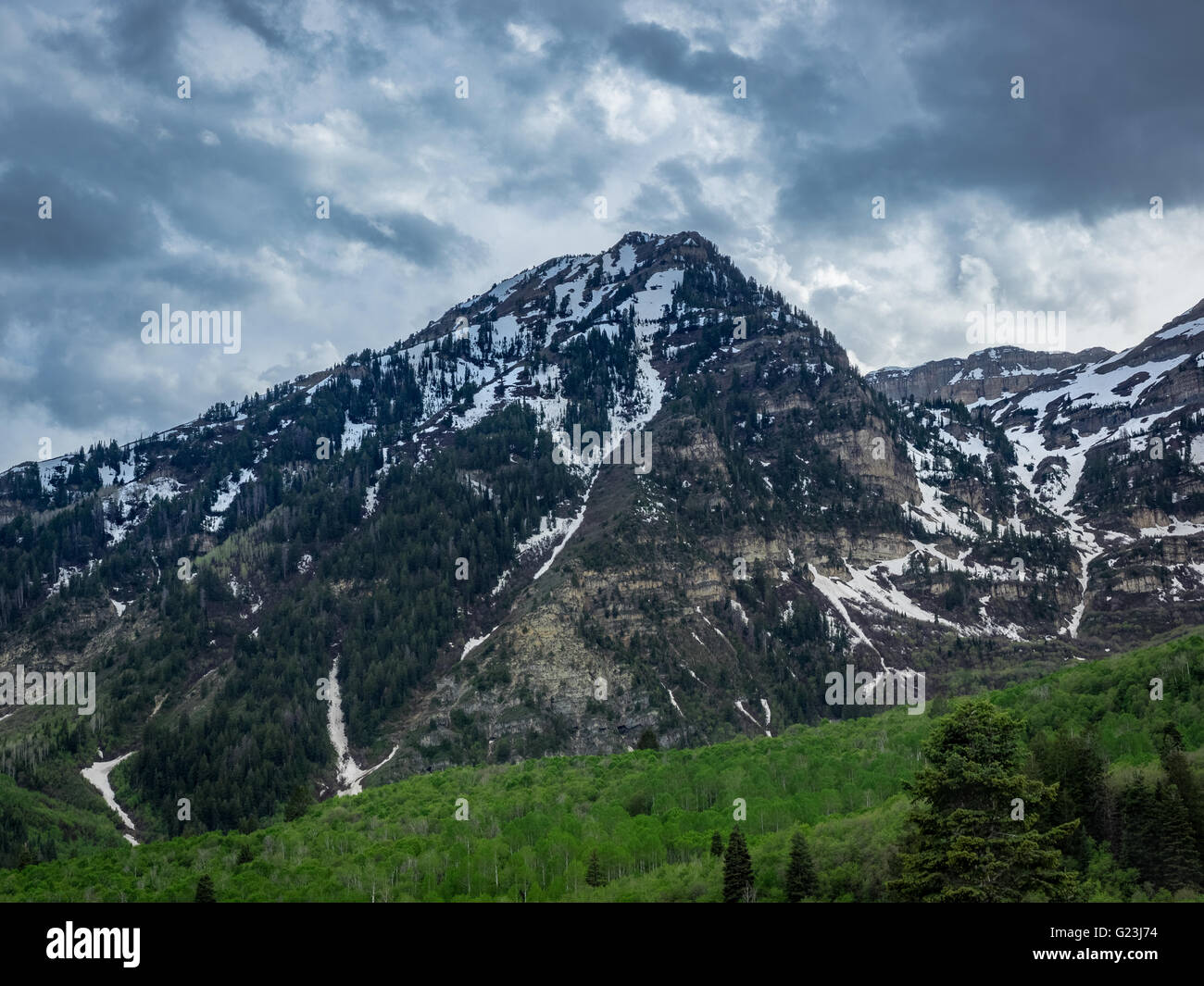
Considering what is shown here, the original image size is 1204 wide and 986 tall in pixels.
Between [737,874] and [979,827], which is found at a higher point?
[979,827]

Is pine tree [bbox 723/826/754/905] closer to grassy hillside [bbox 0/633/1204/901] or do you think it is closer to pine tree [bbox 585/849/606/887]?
grassy hillside [bbox 0/633/1204/901]

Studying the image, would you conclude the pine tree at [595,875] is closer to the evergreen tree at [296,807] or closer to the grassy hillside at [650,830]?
the grassy hillside at [650,830]

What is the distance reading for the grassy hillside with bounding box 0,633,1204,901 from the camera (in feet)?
234

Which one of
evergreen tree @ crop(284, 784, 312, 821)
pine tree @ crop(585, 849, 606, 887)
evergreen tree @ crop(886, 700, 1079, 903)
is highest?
evergreen tree @ crop(886, 700, 1079, 903)

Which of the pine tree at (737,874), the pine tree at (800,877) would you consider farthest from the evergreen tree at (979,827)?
the pine tree at (737,874)

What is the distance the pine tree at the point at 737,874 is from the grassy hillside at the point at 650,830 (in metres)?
1.73

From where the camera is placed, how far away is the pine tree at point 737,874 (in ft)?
212

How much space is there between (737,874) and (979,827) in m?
21.6

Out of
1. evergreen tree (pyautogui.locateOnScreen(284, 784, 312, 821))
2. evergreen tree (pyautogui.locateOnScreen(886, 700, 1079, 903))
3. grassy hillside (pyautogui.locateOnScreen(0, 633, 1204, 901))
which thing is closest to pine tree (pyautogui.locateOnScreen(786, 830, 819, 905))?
grassy hillside (pyautogui.locateOnScreen(0, 633, 1204, 901))

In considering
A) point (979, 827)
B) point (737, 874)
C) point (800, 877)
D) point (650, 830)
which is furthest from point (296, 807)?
point (979, 827)

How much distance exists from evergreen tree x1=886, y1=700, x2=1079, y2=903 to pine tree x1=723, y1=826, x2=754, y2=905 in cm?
1502

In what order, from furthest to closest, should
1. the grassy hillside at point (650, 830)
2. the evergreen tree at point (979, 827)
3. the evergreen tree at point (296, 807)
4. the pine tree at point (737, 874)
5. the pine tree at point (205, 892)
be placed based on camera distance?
1. the evergreen tree at point (296, 807)
2. the pine tree at point (205, 892)
3. the grassy hillside at point (650, 830)
4. the pine tree at point (737, 874)
5. the evergreen tree at point (979, 827)

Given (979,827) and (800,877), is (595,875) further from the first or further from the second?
(979,827)

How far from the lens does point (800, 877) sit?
204ft
